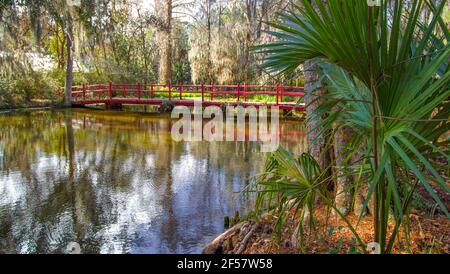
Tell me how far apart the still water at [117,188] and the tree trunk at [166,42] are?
10.1 meters

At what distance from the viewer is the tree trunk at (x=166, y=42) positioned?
76.2 feet

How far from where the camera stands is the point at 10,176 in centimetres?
825

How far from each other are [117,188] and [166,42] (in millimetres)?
16571

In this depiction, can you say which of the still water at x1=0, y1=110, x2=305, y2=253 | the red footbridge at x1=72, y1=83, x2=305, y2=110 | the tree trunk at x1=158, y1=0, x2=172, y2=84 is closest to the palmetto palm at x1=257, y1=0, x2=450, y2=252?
the still water at x1=0, y1=110, x2=305, y2=253

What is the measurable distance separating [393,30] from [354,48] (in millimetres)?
195

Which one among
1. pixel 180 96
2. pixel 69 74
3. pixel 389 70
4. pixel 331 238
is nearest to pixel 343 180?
pixel 331 238

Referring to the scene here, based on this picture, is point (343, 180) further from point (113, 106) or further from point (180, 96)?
point (113, 106)

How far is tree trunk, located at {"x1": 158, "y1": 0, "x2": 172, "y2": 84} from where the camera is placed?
23.2 m

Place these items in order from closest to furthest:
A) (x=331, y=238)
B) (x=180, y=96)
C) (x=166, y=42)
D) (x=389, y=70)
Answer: (x=389, y=70) < (x=331, y=238) < (x=180, y=96) < (x=166, y=42)

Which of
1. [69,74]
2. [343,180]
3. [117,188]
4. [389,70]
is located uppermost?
[69,74]

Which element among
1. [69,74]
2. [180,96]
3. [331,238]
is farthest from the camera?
[69,74]

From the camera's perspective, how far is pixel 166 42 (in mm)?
23156

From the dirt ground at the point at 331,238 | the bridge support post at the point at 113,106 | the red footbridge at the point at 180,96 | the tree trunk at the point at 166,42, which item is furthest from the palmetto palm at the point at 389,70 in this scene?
the tree trunk at the point at 166,42

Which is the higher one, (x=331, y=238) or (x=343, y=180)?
(x=343, y=180)
